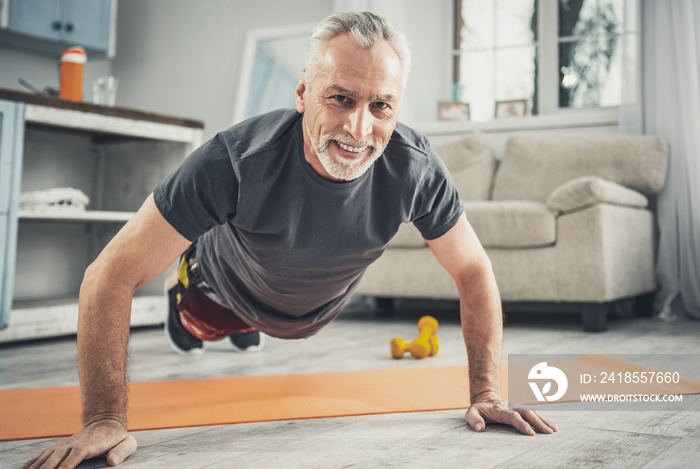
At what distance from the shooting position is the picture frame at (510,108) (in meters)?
4.10

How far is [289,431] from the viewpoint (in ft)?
4.35

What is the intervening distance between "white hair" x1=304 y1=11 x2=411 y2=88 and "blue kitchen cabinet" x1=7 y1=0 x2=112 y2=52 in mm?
2813

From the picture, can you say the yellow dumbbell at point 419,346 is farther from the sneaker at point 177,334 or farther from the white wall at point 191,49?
the white wall at point 191,49

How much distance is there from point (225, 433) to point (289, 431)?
127 mm

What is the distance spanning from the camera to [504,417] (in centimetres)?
129

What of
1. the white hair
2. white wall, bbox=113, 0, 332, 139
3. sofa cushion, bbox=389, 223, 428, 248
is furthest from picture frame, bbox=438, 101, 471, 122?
the white hair

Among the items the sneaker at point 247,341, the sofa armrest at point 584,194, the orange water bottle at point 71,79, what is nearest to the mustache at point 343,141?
the sneaker at point 247,341

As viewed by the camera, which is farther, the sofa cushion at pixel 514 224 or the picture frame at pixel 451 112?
the picture frame at pixel 451 112

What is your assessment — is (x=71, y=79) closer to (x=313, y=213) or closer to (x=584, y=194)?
(x=313, y=213)

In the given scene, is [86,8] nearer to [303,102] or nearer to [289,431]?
[303,102]

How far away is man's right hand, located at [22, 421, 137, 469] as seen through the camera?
3.47ft

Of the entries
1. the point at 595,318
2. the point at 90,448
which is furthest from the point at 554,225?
the point at 90,448

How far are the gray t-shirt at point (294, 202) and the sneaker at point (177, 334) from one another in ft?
2.27

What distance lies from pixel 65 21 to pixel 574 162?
2864mm
